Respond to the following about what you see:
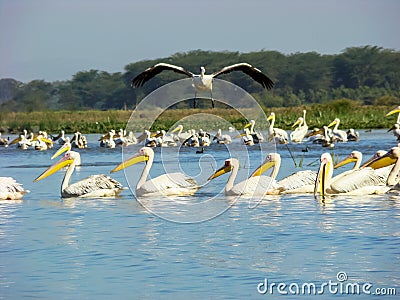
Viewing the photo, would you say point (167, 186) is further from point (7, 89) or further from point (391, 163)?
point (7, 89)

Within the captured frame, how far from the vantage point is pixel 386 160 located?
33.1ft

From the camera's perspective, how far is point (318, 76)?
183ft

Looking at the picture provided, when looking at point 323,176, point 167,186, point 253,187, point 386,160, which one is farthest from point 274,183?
point 386,160

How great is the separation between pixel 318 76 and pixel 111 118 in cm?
2723

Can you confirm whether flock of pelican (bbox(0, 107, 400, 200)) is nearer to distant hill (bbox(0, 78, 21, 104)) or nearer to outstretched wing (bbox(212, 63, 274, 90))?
outstretched wing (bbox(212, 63, 274, 90))

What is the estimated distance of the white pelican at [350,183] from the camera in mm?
9664

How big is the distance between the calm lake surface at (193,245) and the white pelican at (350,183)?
14cm

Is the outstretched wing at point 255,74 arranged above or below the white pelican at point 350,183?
above

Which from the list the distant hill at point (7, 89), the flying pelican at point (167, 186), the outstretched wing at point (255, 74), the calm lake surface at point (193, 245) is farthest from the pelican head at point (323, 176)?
the distant hill at point (7, 89)

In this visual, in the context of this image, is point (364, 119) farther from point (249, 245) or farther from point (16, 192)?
point (249, 245)

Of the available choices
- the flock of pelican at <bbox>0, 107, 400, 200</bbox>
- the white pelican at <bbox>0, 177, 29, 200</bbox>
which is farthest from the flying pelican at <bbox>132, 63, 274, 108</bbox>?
the white pelican at <bbox>0, 177, 29, 200</bbox>

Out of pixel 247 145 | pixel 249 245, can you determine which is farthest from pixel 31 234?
pixel 247 145

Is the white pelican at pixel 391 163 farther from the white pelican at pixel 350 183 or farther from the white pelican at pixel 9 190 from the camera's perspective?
the white pelican at pixel 9 190

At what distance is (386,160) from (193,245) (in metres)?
3.55
